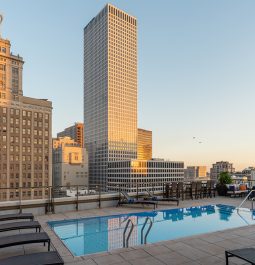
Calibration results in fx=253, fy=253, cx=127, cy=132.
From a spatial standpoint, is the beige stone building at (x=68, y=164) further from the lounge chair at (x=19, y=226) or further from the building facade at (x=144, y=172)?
the lounge chair at (x=19, y=226)

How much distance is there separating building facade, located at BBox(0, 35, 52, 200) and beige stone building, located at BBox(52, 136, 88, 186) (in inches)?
1569

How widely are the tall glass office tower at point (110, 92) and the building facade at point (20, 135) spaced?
6687 cm

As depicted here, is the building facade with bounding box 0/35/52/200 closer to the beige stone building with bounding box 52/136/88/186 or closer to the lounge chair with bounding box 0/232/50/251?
the beige stone building with bounding box 52/136/88/186

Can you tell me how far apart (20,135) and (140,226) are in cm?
9429

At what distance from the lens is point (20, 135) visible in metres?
95.1

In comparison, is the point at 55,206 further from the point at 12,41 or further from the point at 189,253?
the point at 12,41

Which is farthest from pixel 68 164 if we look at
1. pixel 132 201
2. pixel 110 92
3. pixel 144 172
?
pixel 132 201

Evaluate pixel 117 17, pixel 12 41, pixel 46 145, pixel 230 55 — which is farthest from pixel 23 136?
pixel 117 17

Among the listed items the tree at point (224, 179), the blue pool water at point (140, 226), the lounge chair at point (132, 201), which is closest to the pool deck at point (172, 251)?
the blue pool water at point (140, 226)

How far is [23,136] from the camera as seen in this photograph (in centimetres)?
9612

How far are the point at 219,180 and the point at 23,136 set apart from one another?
9017cm

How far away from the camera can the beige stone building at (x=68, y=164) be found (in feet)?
464

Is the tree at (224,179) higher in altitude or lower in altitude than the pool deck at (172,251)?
higher

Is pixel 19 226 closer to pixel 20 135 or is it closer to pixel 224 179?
pixel 224 179
